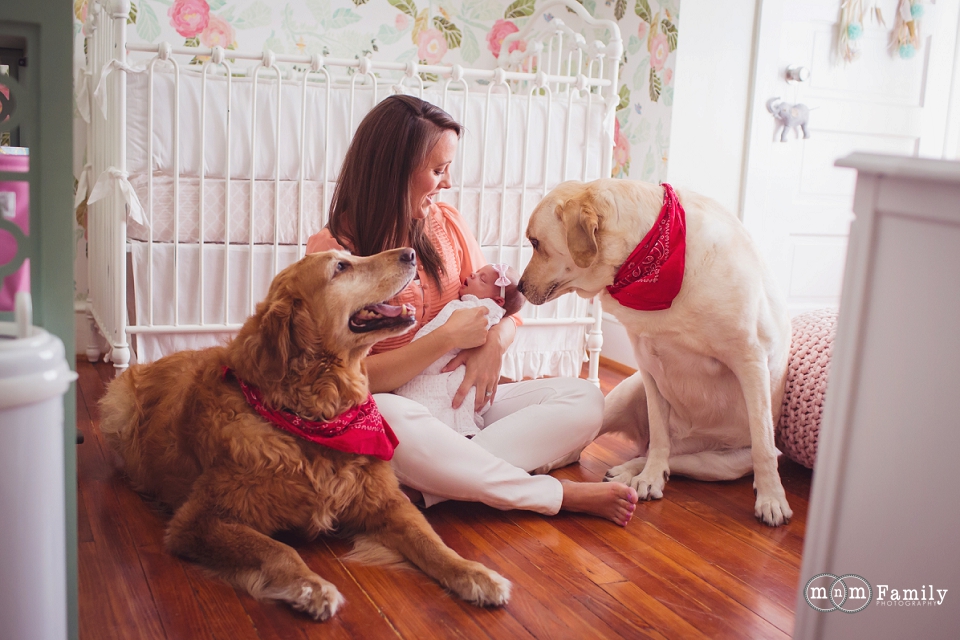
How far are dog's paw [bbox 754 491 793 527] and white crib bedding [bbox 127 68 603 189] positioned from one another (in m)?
1.39

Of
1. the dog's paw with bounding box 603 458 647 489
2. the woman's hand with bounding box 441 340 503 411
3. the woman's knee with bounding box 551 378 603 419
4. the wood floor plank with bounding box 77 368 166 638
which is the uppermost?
the woman's hand with bounding box 441 340 503 411

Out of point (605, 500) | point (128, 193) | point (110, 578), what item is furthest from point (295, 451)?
point (128, 193)

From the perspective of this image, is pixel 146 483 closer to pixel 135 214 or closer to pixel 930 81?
pixel 135 214

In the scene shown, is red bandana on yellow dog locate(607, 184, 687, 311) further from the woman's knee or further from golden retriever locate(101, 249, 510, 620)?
golden retriever locate(101, 249, 510, 620)

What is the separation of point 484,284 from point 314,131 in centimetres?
96

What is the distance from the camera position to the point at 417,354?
5.88 feet

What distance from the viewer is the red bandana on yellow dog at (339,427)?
1.48 meters

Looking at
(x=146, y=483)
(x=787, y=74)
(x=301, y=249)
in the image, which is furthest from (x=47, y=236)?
(x=787, y=74)

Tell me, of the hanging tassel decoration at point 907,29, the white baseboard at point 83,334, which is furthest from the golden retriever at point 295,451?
the hanging tassel decoration at point 907,29

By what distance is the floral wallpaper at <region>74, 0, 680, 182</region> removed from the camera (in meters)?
3.35

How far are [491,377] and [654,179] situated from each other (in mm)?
1816

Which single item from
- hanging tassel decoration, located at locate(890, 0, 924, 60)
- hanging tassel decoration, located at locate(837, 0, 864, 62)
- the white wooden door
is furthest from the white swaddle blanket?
hanging tassel decoration, located at locate(890, 0, 924, 60)

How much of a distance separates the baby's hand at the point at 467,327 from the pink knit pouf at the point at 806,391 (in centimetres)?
86

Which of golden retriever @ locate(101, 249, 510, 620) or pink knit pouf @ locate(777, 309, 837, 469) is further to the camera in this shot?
pink knit pouf @ locate(777, 309, 837, 469)
